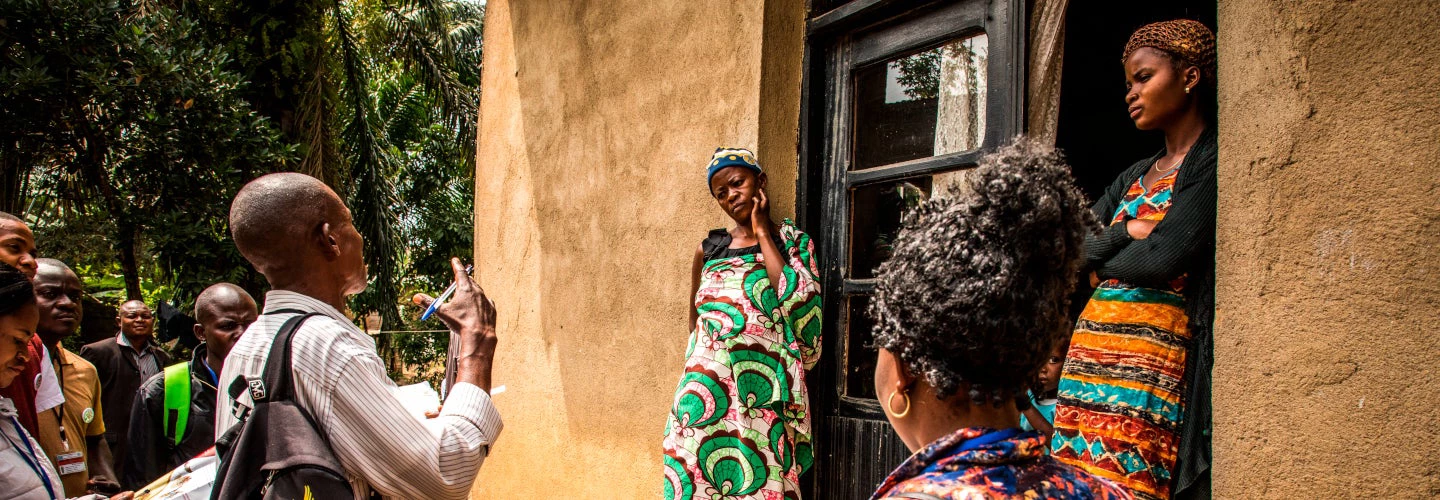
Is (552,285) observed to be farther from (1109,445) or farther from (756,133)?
(1109,445)

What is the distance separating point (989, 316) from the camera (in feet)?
4.38

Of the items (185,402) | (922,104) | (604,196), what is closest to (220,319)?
(185,402)

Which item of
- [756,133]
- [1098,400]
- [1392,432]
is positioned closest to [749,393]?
[756,133]

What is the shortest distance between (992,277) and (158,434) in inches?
182

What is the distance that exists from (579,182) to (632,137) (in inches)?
24.4

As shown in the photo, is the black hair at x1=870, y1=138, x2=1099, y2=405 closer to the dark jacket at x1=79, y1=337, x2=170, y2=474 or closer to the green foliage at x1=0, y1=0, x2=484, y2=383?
the dark jacket at x1=79, y1=337, x2=170, y2=474

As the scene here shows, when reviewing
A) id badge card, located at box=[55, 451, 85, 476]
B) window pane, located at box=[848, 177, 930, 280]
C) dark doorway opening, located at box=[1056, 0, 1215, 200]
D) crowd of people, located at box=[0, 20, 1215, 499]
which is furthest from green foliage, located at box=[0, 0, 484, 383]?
dark doorway opening, located at box=[1056, 0, 1215, 200]

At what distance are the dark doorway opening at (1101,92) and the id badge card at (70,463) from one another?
4373 millimetres

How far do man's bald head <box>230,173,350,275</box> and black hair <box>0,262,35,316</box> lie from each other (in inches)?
33.7

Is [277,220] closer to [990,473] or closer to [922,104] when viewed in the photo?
[990,473]

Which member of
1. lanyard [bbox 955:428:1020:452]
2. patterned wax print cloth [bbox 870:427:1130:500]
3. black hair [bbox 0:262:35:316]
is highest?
black hair [bbox 0:262:35:316]

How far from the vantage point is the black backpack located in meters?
1.80

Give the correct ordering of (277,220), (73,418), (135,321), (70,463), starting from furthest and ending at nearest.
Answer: (135,321) → (73,418) → (70,463) → (277,220)

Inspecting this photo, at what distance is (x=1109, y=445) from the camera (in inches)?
94.7
